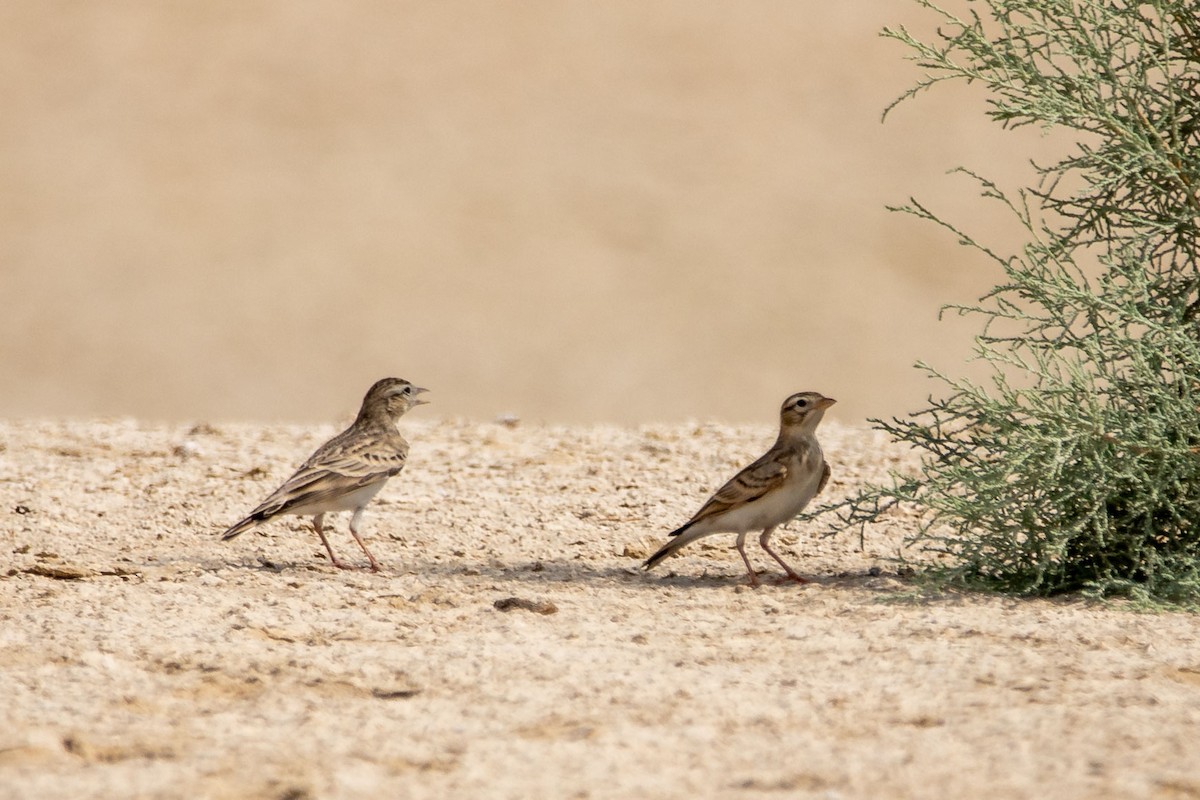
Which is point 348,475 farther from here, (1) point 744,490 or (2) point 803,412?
(2) point 803,412

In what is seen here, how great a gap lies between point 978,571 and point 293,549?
3.96 meters

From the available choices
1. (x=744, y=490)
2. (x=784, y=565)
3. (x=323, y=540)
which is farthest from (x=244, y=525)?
(x=784, y=565)

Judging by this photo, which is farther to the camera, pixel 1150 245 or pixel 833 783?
pixel 1150 245

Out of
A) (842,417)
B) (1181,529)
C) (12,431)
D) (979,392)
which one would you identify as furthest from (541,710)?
(842,417)

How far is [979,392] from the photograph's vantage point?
6949 millimetres

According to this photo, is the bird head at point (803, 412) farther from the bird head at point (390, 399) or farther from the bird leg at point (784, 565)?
the bird head at point (390, 399)

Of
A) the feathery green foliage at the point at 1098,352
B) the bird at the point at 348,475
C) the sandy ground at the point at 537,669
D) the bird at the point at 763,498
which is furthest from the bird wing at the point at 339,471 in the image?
the feathery green foliage at the point at 1098,352


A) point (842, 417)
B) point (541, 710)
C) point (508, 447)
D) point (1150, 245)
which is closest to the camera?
point (541, 710)

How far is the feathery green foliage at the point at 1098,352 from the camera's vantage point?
6816mm

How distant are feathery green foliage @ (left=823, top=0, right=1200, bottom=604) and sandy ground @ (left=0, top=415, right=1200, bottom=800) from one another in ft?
1.45

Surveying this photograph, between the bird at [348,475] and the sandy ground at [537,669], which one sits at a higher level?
the bird at [348,475]

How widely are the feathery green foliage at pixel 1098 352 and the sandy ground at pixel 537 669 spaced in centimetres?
44

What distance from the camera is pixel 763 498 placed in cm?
777

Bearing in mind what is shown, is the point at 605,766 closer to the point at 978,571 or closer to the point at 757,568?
the point at 978,571
